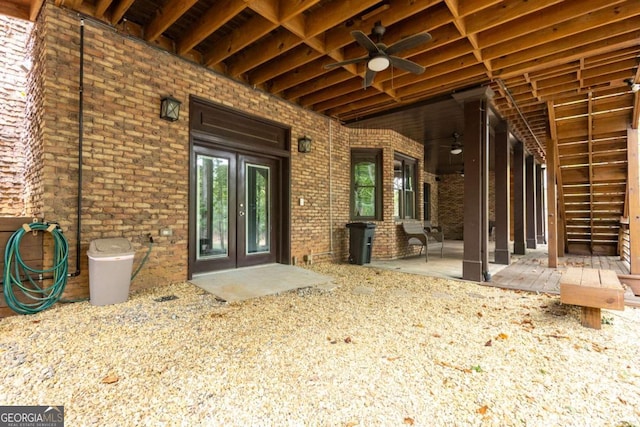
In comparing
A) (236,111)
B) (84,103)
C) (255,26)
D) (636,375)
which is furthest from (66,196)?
(636,375)

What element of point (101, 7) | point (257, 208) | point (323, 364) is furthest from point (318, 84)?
point (323, 364)

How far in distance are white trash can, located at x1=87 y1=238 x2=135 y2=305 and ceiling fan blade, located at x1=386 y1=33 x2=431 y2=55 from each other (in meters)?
3.77

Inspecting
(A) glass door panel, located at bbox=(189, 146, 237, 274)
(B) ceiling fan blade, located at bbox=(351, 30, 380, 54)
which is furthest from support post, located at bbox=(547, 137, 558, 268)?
(A) glass door panel, located at bbox=(189, 146, 237, 274)

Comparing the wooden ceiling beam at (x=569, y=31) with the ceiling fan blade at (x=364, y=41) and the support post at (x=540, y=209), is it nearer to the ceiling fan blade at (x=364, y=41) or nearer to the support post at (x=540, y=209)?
the ceiling fan blade at (x=364, y=41)

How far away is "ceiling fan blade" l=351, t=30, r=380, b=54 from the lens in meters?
3.12

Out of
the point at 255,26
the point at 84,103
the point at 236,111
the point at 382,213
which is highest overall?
the point at 255,26

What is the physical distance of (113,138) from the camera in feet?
11.9

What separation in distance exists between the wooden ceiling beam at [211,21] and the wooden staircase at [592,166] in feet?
17.4

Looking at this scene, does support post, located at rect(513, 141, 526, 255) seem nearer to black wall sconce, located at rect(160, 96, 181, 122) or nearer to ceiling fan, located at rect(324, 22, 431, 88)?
ceiling fan, located at rect(324, 22, 431, 88)

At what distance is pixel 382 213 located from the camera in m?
7.10

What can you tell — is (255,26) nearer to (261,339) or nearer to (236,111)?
(236,111)

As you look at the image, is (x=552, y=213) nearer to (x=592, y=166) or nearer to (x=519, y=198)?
(x=592, y=166)

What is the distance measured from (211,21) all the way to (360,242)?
4481 mm

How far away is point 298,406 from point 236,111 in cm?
447
